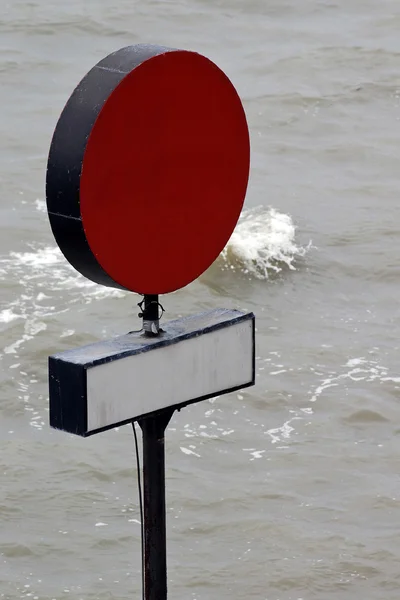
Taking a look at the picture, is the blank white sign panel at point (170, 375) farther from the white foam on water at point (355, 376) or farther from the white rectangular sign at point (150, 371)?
the white foam on water at point (355, 376)

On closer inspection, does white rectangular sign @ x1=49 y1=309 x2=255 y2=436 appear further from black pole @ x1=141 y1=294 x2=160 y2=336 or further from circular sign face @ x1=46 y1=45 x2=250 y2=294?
circular sign face @ x1=46 y1=45 x2=250 y2=294

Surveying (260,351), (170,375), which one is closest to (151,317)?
(170,375)

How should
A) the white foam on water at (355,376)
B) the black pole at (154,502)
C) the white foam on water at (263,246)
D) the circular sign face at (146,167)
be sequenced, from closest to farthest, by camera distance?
the circular sign face at (146,167) < the black pole at (154,502) < the white foam on water at (355,376) < the white foam on water at (263,246)

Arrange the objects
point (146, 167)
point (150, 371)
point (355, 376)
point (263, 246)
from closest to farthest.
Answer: point (146, 167) → point (150, 371) → point (355, 376) → point (263, 246)

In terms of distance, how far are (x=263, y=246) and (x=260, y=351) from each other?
9.14ft

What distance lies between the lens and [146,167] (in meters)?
4.13

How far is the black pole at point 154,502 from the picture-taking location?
430 cm

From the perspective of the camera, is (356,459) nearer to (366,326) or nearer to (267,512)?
(267,512)

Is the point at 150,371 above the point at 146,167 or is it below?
below

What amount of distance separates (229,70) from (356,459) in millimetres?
11339

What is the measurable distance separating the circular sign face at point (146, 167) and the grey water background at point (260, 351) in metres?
4.21

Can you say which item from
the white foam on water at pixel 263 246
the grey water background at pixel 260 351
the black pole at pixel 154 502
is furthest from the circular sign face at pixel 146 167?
the white foam on water at pixel 263 246

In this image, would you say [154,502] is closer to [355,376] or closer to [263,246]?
[355,376]

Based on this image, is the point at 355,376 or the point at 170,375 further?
the point at 355,376
